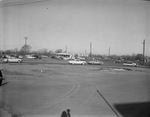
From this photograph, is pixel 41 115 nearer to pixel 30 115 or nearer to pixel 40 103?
pixel 30 115

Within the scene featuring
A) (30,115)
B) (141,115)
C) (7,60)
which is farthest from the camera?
(7,60)

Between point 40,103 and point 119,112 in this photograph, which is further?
point 40,103

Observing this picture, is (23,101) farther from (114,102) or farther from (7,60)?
(7,60)

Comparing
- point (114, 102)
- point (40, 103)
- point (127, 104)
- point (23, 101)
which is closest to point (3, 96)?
point (23, 101)

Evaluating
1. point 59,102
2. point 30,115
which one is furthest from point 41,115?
point 59,102

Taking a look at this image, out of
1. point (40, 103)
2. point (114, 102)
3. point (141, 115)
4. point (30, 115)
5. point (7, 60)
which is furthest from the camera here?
point (7, 60)

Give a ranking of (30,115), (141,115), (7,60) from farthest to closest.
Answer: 1. (7,60)
2. (141,115)
3. (30,115)
